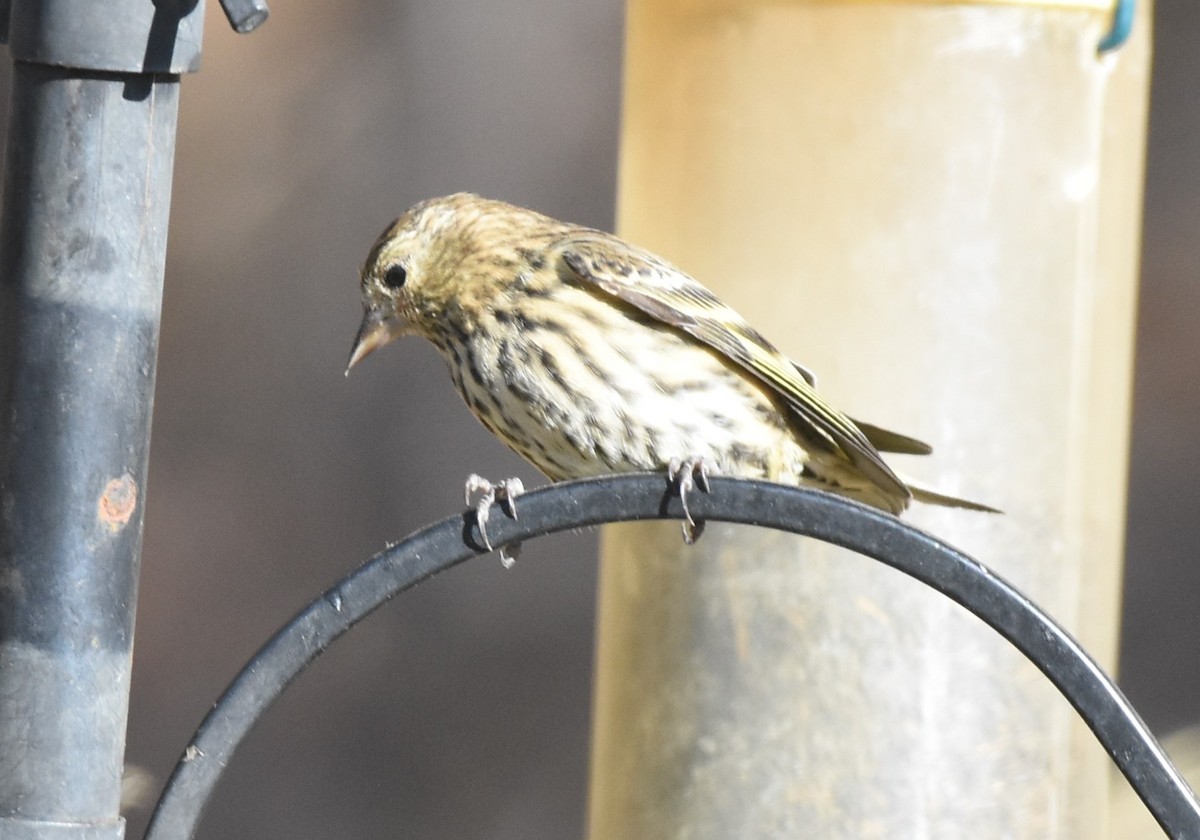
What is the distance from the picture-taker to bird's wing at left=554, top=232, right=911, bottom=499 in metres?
2.84

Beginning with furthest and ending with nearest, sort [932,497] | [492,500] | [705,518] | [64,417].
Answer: [932,497]
[492,500]
[705,518]
[64,417]

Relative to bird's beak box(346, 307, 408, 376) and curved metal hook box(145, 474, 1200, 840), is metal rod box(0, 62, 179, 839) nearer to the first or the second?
curved metal hook box(145, 474, 1200, 840)

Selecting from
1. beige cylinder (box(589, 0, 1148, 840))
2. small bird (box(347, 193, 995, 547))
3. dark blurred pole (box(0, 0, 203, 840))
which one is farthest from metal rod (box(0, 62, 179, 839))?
beige cylinder (box(589, 0, 1148, 840))

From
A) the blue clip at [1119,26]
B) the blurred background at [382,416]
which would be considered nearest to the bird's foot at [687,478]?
the blue clip at [1119,26]

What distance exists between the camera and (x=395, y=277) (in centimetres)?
312

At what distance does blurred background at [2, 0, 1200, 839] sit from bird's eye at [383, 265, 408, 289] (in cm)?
175

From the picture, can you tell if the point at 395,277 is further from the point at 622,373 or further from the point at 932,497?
the point at 932,497

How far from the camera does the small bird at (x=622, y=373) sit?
2.81 metres

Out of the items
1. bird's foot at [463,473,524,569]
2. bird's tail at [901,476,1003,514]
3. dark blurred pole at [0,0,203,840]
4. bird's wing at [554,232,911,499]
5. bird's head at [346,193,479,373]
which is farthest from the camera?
bird's head at [346,193,479,373]

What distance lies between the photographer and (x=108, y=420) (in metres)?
1.81

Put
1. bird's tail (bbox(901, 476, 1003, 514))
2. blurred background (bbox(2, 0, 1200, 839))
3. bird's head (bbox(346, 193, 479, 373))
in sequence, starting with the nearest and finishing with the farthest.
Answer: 1. bird's tail (bbox(901, 476, 1003, 514))
2. bird's head (bbox(346, 193, 479, 373))
3. blurred background (bbox(2, 0, 1200, 839))

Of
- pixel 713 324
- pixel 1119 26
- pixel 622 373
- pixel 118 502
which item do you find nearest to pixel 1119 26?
pixel 1119 26

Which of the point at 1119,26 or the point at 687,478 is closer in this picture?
the point at 687,478

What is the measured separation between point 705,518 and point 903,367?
1.12 m
